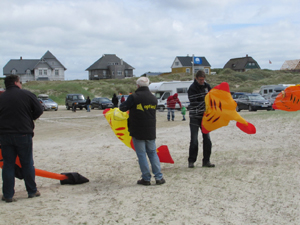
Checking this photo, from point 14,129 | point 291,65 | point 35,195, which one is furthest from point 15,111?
point 291,65

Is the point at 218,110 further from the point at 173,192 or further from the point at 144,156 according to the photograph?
Result: the point at 173,192

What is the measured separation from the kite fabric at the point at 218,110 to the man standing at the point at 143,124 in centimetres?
141

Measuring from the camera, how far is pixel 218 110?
263 inches

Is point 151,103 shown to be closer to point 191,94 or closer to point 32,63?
point 191,94

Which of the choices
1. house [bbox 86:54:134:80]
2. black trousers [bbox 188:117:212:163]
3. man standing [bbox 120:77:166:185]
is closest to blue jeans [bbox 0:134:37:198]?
man standing [bbox 120:77:166:185]

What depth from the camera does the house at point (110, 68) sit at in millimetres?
95688

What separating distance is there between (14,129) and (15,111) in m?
0.27

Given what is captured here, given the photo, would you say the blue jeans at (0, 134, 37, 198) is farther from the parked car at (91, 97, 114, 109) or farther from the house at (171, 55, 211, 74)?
the house at (171, 55, 211, 74)

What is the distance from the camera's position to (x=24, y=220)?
13.0 ft

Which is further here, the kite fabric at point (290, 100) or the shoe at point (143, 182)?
the kite fabric at point (290, 100)

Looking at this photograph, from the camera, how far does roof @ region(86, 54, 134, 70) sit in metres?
96.6

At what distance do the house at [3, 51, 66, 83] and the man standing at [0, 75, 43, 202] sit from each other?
84.5 metres

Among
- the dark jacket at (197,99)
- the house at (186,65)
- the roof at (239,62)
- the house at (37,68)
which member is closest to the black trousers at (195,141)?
the dark jacket at (197,99)

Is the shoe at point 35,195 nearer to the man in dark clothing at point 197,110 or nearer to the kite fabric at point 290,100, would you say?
the man in dark clothing at point 197,110
